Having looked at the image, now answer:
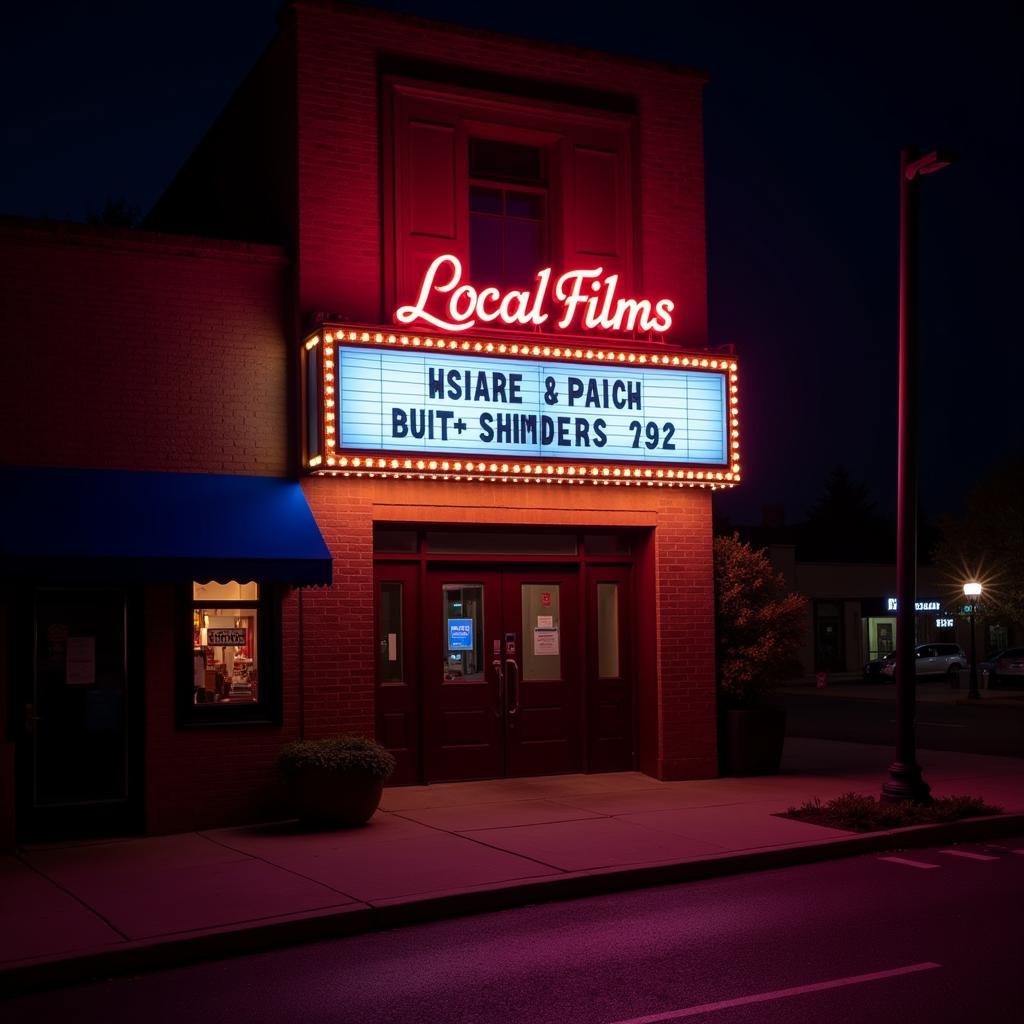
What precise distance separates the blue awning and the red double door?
6.82ft

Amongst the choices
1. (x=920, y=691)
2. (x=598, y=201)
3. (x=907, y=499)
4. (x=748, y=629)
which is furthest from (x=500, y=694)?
(x=920, y=691)

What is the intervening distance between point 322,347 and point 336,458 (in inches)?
44.9

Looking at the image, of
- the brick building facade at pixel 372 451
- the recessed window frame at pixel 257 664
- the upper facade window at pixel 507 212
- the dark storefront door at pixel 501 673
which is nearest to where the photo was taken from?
the brick building facade at pixel 372 451

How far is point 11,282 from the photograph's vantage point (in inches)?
470

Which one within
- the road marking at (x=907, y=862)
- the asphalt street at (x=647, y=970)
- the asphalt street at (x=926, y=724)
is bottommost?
the asphalt street at (x=926, y=724)

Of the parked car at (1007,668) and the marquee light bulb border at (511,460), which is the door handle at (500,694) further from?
the parked car at (1007,668)

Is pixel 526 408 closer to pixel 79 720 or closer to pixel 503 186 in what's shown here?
pixel 503 186

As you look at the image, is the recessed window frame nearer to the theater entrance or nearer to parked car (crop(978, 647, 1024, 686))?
the theater entrance

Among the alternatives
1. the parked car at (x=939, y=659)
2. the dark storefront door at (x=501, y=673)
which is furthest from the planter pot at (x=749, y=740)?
the parked car at (x=939, y=659)

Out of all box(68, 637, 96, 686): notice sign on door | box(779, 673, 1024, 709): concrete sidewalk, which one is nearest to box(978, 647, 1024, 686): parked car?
box(779, 673, 1024, 709): concrete sidewalk

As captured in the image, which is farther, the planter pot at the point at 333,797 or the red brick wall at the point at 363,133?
A: the red brick wall at the point at 363,133

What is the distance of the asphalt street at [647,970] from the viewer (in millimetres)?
6645

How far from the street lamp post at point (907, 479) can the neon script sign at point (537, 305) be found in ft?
9.16

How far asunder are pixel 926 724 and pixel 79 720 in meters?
19.4
